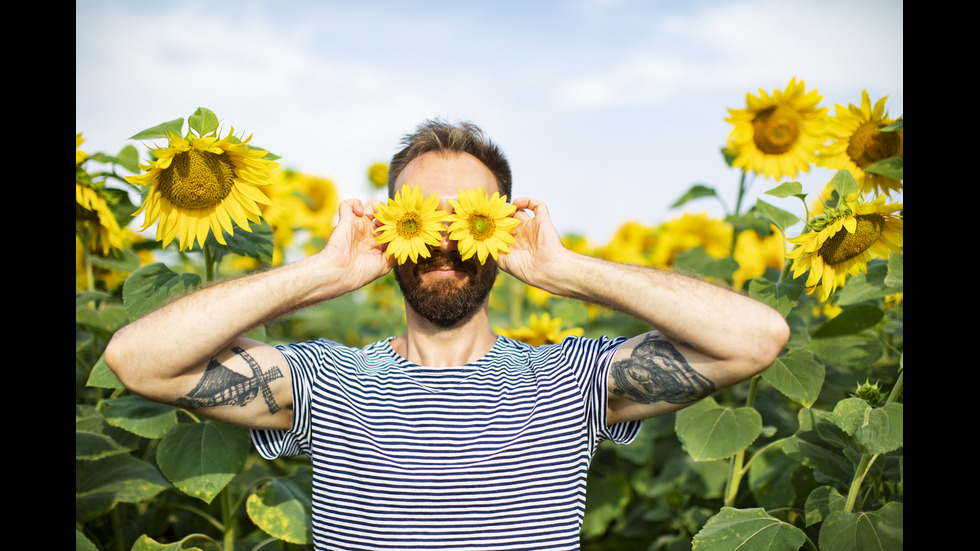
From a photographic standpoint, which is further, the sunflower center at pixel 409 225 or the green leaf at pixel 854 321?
the green leaf at pixel 854 321

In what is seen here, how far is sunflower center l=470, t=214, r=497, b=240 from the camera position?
224cm

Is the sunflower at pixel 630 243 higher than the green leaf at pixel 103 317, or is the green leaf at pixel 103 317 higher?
the sunflower at pixel 630 243

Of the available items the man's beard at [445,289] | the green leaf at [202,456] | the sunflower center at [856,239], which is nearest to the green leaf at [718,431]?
the sunflower center at [856,239]

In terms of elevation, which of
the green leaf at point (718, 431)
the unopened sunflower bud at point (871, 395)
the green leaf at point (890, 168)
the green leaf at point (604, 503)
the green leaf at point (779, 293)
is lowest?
the green leaf at point (604, 503)

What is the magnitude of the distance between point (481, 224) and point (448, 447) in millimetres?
676

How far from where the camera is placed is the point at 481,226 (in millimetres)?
2252

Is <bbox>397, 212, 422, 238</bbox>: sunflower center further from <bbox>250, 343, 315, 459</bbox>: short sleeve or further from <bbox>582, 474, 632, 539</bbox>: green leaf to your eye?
<bbox>582, 474, 632, 539</bbox>: green leaf

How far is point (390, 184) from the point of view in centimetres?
275

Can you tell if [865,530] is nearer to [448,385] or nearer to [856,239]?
[856,239]

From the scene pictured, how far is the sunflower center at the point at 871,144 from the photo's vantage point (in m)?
2.58

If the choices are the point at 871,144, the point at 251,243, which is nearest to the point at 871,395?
the point at 871,144

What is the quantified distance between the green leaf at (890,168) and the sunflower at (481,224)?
124cm

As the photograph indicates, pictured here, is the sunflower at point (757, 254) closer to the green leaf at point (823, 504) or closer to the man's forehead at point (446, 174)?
the green leaf at point (823, 504)

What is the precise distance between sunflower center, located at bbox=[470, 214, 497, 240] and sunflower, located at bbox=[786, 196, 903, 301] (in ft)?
2.95
